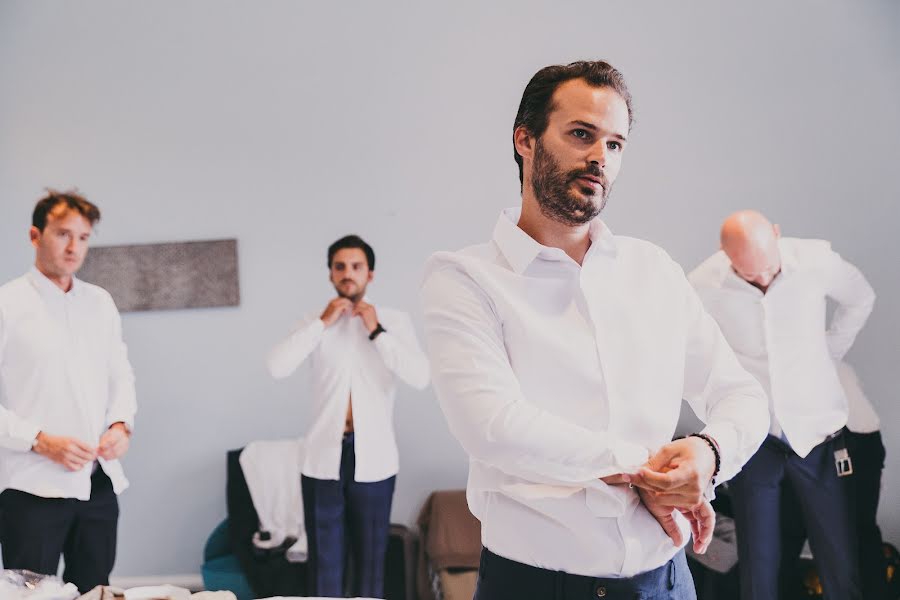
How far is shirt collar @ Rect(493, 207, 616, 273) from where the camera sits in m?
1.22

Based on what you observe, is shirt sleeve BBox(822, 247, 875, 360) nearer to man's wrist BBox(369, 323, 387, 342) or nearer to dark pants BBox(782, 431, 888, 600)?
dark pants BBox(782, 431, 888, 600)

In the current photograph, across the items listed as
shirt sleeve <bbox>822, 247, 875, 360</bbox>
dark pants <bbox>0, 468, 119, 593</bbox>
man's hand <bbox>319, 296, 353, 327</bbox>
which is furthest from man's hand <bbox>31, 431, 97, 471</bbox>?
shirt sleeve <bbox>822, 247, 875, 360</bbox>

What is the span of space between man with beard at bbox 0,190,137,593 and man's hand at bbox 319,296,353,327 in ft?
2.71

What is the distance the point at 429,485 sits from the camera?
3971mm

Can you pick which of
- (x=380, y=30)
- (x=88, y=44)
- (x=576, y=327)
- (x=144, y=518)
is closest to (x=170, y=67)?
(x=88, y=44)

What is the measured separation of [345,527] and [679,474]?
2196mm

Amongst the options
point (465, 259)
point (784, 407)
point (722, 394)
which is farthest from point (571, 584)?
point (784, 407)

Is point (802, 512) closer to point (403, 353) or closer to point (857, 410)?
point (857, 410)

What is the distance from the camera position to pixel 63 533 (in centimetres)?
249

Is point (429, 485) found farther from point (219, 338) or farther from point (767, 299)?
point (767, 299)

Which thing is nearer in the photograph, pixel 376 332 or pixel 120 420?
pixel 120 420

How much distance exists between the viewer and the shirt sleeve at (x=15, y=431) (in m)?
2.40

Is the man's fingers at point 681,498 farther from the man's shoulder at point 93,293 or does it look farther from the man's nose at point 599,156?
the man's shoulder at point 93,293

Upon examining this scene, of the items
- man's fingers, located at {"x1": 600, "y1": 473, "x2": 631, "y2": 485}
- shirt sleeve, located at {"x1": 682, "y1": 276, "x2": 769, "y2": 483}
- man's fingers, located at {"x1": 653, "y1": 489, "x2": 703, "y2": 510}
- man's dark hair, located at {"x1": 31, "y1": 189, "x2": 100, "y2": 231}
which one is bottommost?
man's fingers, located at {"x1": 653, "y1": 489, "x2": 703, "y2": 510}
